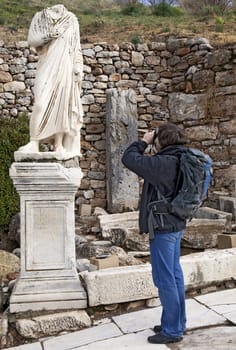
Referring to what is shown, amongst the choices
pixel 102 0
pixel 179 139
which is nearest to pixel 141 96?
pixel 179 139

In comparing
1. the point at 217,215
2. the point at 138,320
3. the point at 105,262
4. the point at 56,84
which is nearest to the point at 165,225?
the point at 138,320

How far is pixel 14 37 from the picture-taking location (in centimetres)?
1230

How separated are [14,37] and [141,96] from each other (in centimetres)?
443

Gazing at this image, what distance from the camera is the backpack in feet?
9.13

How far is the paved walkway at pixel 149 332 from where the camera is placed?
2914 millimetres

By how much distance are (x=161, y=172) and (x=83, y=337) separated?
4.60ft

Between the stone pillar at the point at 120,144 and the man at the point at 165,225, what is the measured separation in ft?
21.4

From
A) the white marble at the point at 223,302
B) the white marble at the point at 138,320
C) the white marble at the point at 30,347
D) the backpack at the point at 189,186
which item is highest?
the backpack at the point at 189,186

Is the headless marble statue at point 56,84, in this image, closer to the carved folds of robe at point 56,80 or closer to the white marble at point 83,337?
the carved folds of robe at point 56,80

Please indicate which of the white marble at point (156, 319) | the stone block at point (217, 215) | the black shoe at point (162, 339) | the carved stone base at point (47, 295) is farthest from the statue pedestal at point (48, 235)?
the stone block at point (217, 215)

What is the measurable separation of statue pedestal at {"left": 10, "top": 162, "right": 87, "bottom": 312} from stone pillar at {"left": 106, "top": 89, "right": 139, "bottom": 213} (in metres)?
5.98

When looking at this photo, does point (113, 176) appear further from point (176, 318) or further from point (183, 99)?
point (176, 318)

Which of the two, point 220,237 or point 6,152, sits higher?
point 6,152

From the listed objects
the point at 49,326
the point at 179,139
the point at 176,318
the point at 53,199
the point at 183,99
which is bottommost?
the point at 49,326
